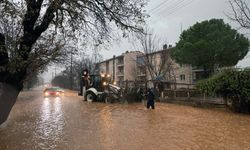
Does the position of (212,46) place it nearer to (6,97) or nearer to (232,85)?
(232,85)

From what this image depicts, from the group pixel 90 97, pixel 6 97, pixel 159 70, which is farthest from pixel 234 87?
pixel 159 70

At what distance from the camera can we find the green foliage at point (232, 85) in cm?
2152

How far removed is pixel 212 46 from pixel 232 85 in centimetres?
2055

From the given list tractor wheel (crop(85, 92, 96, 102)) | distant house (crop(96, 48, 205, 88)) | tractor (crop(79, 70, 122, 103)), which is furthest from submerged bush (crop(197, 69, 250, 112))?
→ tractor wheel (crop(85, 92, 96, 102))

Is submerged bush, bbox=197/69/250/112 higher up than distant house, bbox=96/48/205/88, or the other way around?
distant house, bbox=96/48/205/88

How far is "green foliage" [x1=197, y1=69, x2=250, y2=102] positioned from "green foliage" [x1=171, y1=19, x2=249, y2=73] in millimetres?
19134

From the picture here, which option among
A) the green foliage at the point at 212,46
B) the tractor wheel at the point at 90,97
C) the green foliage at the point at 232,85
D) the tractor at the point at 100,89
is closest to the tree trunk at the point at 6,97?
the green foliage at the point at 232,85

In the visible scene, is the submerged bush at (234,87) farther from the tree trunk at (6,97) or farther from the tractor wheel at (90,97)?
the tree trunk at (6,97)

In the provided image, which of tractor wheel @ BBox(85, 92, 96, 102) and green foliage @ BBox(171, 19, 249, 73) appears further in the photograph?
green foliage @ BBox(171, 19, 249, 73)

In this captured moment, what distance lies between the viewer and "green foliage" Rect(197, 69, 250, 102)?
2152 cm

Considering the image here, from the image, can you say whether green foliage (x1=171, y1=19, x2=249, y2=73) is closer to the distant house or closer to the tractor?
the distant house

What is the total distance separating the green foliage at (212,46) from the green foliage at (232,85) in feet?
62.8

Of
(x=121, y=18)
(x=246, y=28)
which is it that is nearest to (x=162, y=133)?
(x=121, y=18)

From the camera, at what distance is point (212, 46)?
41.6m
